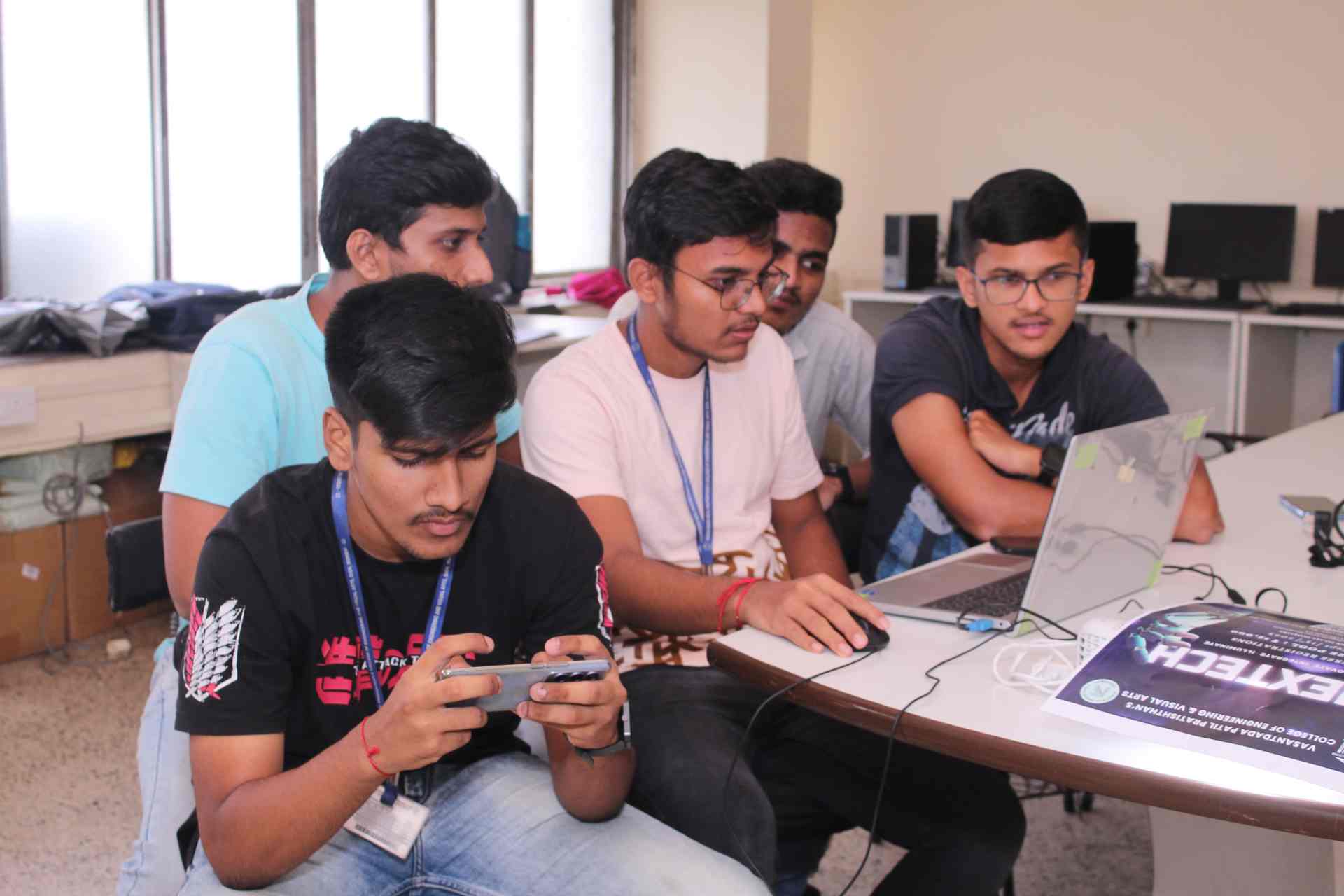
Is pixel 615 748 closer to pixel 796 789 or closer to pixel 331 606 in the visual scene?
pixel 331 606

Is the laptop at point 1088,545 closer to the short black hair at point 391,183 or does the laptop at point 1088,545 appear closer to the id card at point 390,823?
the id card at point 390,823

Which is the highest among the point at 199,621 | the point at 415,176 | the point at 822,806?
the point at 415,176

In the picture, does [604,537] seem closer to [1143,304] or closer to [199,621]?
[199,621]

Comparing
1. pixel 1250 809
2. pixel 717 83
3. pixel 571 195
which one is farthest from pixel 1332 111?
pixel 1250 809

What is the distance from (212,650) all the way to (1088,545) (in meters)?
1.05

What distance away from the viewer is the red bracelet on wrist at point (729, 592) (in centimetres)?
173

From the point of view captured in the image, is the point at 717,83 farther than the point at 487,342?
Yes

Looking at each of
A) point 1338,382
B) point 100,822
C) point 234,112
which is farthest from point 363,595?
point 234,112

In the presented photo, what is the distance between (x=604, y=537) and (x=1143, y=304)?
4632mm

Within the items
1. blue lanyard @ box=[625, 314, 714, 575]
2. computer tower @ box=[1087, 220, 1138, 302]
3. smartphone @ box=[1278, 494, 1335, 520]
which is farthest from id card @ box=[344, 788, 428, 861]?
computer tower @ box=[1087, 220, 1138, 302]

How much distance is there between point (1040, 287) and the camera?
2.29 metres

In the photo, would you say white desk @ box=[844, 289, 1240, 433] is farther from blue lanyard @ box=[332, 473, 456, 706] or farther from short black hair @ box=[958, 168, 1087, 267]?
blue lanyard @ box=[332, 473, 456, 706]

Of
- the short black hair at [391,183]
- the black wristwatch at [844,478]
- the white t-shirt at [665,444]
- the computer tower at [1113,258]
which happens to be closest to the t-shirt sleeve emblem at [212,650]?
the white t-shirt at [665,444]

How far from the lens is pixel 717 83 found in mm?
6355
